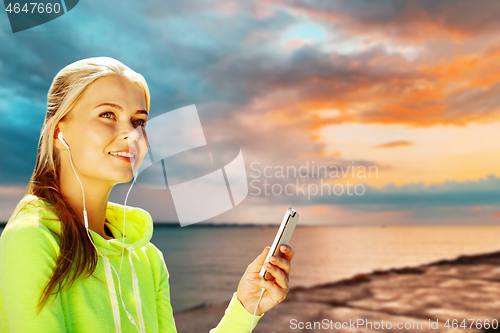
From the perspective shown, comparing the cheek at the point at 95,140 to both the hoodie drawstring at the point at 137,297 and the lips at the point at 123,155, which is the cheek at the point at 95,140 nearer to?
the lips at the point at 123,155

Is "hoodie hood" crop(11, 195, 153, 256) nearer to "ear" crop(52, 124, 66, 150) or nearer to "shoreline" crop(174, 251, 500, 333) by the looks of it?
"ear" crop(52, 124, 66, 150)

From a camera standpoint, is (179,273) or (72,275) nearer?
(72,275)

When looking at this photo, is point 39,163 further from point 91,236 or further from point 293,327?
point 293,327

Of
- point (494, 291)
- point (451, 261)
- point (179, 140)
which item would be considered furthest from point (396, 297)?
point (179, 140)

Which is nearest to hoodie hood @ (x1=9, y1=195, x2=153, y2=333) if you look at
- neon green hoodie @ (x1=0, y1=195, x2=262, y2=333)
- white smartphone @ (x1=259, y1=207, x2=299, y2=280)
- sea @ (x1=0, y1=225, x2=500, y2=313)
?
→ neon green hoodie @ (x1=0, y1=195, x2=262, y2=333)

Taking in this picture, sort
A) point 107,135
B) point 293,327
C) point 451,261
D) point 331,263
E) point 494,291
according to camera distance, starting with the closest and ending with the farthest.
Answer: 1. point 107,135
2. point 293,327
3. point 494,291
4. point 451,261
5. point 331,263

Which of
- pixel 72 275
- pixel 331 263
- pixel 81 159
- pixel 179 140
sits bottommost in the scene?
pixel 331 263

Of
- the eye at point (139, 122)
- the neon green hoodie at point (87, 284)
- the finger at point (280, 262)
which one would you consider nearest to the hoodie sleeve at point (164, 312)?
the neon green hoodie at point (87, 284)

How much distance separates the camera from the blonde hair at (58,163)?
89cm

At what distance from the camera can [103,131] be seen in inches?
38.9

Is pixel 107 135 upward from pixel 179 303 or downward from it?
upward

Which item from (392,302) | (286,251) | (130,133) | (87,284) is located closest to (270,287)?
(286,251)

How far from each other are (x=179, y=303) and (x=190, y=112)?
25.8 feet

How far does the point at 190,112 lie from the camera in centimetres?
147
